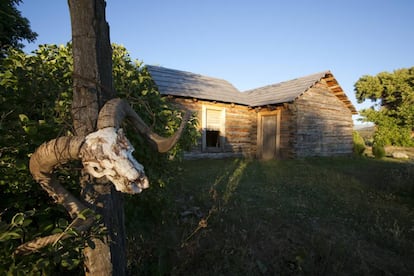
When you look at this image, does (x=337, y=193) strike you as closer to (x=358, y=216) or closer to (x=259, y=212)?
(x=358, y=216)

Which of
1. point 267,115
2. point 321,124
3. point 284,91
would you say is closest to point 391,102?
point 321,124

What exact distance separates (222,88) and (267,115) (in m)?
3.45

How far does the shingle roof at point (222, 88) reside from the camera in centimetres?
1169

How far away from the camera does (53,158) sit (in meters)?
1.22

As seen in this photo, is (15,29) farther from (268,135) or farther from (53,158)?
(268,135)

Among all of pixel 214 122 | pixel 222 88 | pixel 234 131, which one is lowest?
pixel 234 131

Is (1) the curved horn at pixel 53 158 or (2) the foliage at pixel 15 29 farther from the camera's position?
(2) the foliage at pixel 15 29

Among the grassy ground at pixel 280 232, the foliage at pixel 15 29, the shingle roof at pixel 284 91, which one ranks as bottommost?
the grassy ground at pixel 280 232

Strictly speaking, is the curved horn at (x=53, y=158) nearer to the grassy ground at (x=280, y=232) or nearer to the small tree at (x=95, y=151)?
the small tree at (x=95, y=151)

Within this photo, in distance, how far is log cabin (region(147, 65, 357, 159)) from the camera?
12078 mm

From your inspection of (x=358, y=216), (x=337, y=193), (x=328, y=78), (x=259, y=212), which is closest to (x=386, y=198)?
(x=337, y=193)

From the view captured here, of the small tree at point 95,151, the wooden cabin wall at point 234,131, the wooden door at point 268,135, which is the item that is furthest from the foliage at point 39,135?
the wooden door at point 268,135

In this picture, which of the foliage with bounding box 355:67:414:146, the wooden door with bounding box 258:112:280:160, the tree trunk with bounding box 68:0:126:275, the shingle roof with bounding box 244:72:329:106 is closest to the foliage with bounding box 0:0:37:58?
the tree trunk with bounding box 68:0:126:275

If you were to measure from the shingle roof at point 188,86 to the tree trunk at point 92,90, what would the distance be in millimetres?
9087
